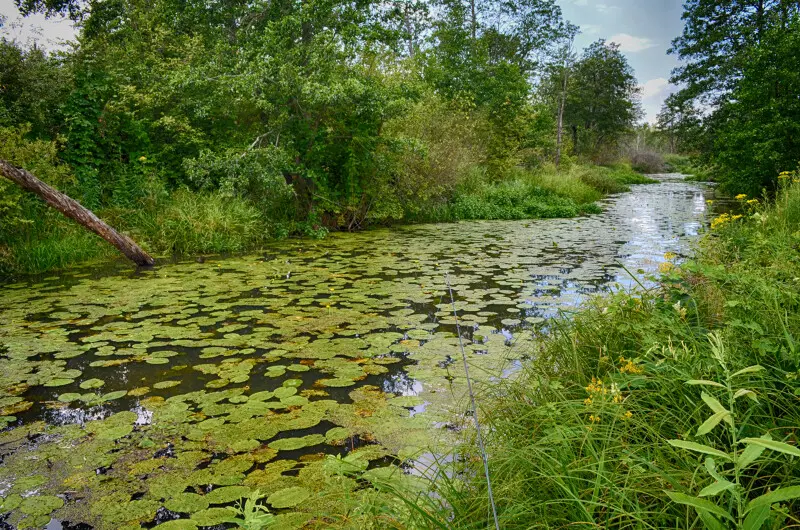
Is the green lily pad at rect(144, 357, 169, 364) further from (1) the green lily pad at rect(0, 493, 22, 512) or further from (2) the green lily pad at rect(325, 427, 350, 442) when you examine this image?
(2) the green lily pad at rect(325, 427, 350, 442)

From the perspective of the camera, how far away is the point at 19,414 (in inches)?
107

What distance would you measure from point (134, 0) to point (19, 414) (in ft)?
40.3

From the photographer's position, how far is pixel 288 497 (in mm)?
1967

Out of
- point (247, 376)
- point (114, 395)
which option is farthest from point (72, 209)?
point (247, 376)

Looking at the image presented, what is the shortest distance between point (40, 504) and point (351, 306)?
3.03m

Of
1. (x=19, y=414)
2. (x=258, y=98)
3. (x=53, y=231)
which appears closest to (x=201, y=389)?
(x=19, y=414)

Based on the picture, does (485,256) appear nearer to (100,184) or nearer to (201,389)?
(201,389)

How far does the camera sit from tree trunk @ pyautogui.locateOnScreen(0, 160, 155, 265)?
5547 mm

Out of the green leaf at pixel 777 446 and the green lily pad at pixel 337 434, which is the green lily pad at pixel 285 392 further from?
the green leaf at pixel 777 446

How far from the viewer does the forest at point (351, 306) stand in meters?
1.67

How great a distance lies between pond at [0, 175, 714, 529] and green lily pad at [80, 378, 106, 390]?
11 mm

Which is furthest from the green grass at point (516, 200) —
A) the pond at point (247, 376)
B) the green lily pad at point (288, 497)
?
the green lily pad at point (288, 497)

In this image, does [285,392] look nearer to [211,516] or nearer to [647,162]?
[211,516]

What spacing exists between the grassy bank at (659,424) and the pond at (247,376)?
1.28 feet
